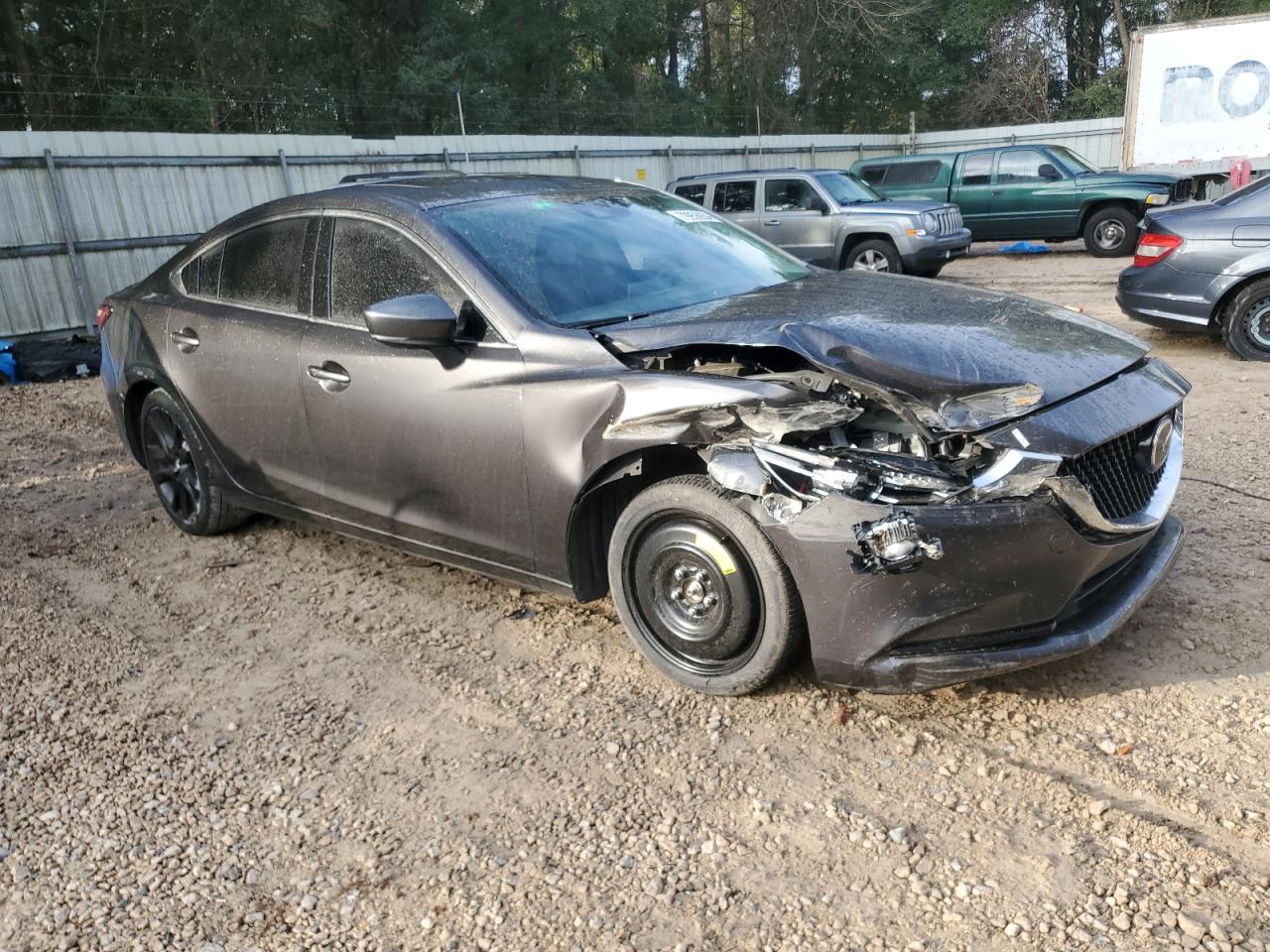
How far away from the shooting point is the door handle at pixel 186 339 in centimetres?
486

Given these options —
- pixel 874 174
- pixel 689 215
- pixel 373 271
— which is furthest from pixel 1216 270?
pixel 874 174

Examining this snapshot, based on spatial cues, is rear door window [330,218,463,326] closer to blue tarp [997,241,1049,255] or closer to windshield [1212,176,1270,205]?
windshield [1212,176,1270,205]

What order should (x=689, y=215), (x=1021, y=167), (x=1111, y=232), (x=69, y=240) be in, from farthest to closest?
(x=1021, y=167), (x=1111, y=232), (x=69, y=240), (x=689, y=215)

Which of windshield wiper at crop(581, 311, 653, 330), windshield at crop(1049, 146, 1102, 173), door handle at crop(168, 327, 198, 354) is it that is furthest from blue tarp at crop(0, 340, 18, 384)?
windshield at crop(1049, 146, 1102, 173)

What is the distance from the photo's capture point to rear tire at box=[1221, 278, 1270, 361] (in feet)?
25.4

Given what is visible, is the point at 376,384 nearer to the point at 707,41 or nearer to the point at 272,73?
the point at 272,73

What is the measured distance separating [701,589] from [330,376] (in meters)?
1.82

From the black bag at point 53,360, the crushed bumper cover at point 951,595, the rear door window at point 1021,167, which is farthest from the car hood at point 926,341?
the rear door window at point 1021,167

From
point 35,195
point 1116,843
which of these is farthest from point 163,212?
point 1116,843

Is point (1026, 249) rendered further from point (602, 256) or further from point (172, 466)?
point (172, 466)

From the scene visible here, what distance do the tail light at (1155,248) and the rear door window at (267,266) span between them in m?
6.55

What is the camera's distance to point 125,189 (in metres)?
12.2

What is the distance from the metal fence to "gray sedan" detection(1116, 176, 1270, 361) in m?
10.7

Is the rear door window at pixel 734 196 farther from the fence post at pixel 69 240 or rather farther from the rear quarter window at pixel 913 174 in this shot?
the fence post at pixel 69 240
